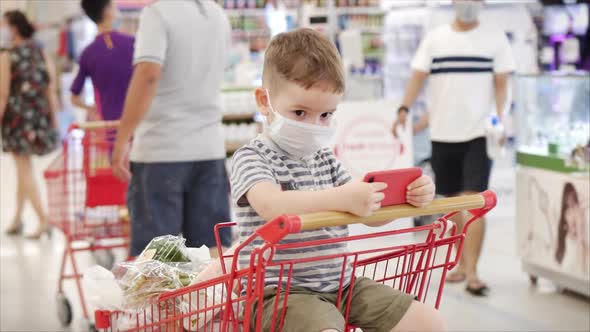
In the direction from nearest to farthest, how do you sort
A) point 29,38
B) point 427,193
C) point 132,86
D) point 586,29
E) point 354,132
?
point 427,193 → point 132,86 → point 354,132 → point 29,38 → point 586,29

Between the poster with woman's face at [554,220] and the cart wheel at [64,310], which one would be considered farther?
the poster with woman's face at [554,220]

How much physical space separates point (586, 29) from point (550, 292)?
6.60 meters

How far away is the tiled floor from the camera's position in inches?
184

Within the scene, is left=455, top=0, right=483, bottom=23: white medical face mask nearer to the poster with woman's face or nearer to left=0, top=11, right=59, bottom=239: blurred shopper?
the poster with woman's face

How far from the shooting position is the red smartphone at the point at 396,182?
1.83 m

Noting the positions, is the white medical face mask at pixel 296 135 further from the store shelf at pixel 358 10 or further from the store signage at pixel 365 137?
the store shelf at pixel 358 10

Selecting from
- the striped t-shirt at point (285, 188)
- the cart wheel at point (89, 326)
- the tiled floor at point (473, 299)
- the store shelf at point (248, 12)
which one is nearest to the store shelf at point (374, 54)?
the store shelf at point (248, 12)

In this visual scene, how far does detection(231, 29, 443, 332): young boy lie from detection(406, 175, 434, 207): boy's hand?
2cm

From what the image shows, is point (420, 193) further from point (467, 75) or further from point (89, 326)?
point (467, 75)

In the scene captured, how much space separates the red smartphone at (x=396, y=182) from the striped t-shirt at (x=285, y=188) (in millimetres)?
272

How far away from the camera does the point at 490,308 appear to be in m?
4.93

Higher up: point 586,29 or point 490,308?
point 586,29

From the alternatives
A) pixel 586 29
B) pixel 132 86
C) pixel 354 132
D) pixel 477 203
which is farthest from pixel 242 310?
pixel 586 29

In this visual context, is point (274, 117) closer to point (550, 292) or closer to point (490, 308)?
point (490, 308)
